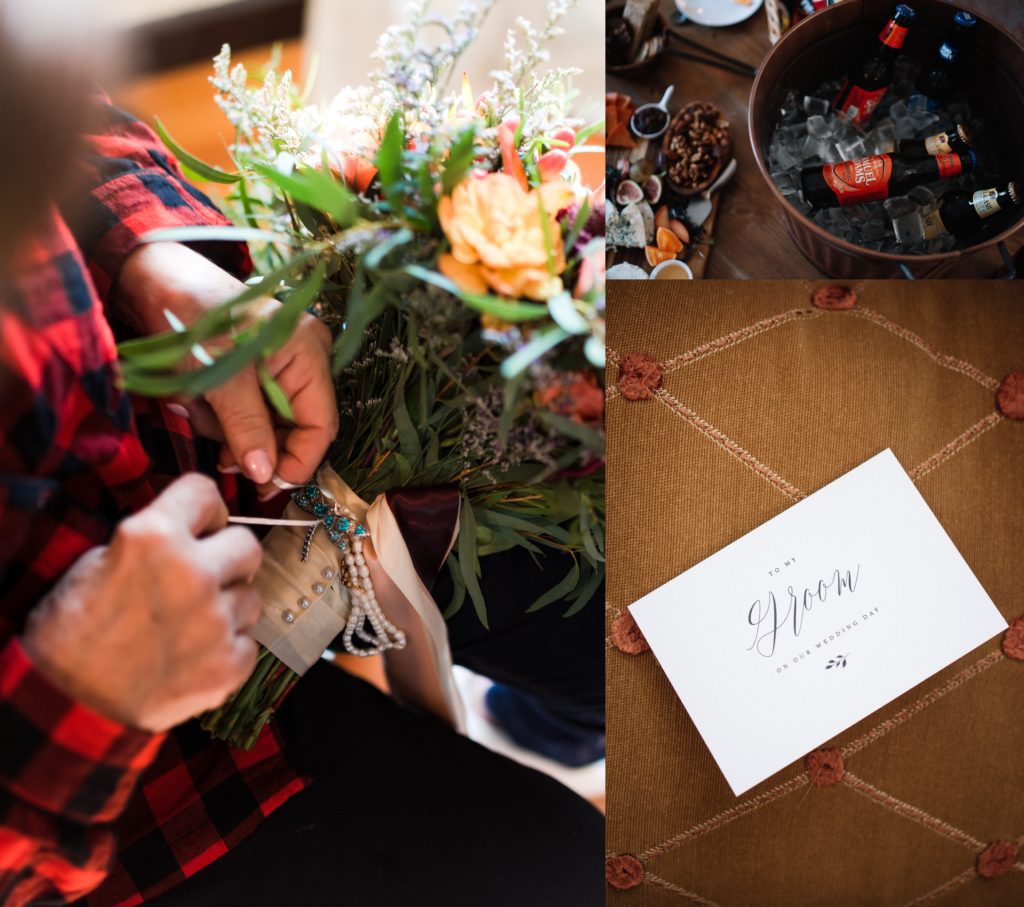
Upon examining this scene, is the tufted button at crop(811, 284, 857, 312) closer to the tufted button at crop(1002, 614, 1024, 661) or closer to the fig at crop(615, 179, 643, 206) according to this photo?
the fig at crop(615, 179, 643, 206)

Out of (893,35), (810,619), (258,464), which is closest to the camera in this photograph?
(258,464)

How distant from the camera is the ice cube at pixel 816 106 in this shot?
2.72 ft

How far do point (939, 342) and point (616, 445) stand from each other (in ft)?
1.10

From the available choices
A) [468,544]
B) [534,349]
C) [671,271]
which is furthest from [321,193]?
[671,271]

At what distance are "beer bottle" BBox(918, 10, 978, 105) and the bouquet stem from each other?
2.96ft

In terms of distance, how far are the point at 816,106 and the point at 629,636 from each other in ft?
1.99

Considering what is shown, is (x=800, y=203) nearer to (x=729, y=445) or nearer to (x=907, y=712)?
(x=729, y=445)

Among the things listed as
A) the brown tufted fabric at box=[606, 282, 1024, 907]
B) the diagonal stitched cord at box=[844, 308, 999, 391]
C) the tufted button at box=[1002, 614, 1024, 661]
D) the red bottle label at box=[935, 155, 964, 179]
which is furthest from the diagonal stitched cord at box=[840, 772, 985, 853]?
the red bottle label at box=[935, 155, 964, 179]

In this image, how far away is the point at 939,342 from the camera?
74 centimetres

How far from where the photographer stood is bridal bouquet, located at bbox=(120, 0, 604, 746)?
1.60ft

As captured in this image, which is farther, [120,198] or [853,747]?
[853,747]

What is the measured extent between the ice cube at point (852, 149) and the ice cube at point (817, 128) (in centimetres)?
2

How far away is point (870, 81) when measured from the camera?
822 millimetres

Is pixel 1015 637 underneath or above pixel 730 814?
above
